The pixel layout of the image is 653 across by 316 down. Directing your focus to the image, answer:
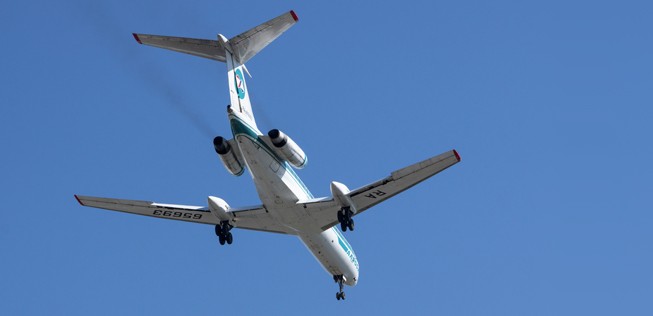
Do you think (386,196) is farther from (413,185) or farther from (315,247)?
(315,247)

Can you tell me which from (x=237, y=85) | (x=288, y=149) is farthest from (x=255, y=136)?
(x=237, y=85)

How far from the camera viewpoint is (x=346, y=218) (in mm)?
41094

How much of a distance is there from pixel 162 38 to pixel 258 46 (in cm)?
349

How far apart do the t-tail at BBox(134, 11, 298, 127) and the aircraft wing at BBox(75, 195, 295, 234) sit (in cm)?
481

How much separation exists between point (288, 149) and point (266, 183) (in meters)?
1.68

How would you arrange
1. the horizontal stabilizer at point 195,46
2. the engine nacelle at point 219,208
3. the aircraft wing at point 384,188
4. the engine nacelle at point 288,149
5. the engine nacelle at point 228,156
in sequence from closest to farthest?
the aircraft wing at point 384,188, the engine nacelle at point 288,149, the engine nacelle at point 228,156, the horizontal stabilizer at point 195,46, the engine nacelle at point 219,208

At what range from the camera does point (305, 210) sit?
41.5 metres

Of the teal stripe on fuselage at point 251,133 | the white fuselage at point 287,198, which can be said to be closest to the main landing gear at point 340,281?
the white fuselage at point 287,198

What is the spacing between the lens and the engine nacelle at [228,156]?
40.0 metres

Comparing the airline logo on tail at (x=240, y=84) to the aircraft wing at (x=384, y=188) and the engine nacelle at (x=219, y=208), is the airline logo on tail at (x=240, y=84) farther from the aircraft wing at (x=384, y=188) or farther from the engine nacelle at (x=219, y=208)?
the engine nacelle at (x=219, y=208)


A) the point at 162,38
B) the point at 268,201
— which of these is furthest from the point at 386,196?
the point at 162,38

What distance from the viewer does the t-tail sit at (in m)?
39.7

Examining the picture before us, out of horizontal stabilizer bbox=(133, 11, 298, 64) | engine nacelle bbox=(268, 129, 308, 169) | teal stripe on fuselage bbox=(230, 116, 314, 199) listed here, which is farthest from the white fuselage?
horizontal stabilizer bbox=(133, 11, 298, 64)

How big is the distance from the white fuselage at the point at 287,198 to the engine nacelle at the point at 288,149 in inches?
17.8
